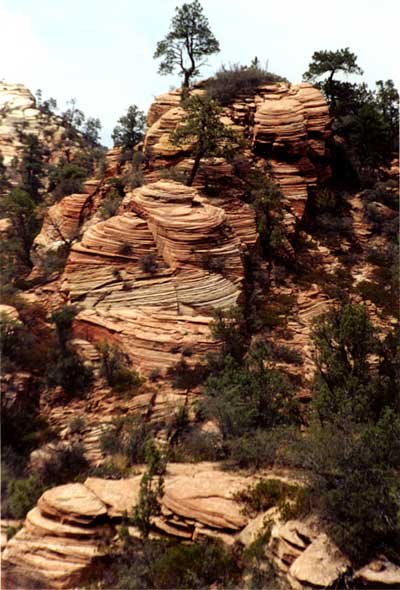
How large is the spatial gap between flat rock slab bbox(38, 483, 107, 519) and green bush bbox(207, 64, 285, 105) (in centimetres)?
2882

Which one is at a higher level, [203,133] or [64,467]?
[203,133]

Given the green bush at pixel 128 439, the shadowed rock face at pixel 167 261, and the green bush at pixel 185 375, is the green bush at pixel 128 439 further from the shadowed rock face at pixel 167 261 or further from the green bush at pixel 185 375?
the shadowed rock face at pixel 167 261

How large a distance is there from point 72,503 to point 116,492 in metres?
1.21

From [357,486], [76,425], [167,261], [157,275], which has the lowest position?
[76,425]

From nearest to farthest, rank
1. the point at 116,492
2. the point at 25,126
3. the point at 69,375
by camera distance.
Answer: the point at 116,492, the point at 69,375, the point at 25,126

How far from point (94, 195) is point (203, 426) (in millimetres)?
20022

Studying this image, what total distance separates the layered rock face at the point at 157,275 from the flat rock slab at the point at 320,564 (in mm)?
9965

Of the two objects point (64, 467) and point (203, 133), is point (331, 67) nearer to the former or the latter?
point (203, 133)

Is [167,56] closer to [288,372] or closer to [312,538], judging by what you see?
[288,372]

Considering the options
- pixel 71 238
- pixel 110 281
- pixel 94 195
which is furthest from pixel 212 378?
pixel 94 195

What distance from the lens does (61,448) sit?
46.9 feet

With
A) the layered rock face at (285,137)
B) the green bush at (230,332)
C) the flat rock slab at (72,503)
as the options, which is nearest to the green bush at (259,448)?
the flat rock slab at (72,503)

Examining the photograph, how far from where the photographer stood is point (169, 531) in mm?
10273

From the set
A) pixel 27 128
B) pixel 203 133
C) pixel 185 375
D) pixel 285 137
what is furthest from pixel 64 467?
pixel 27 128
